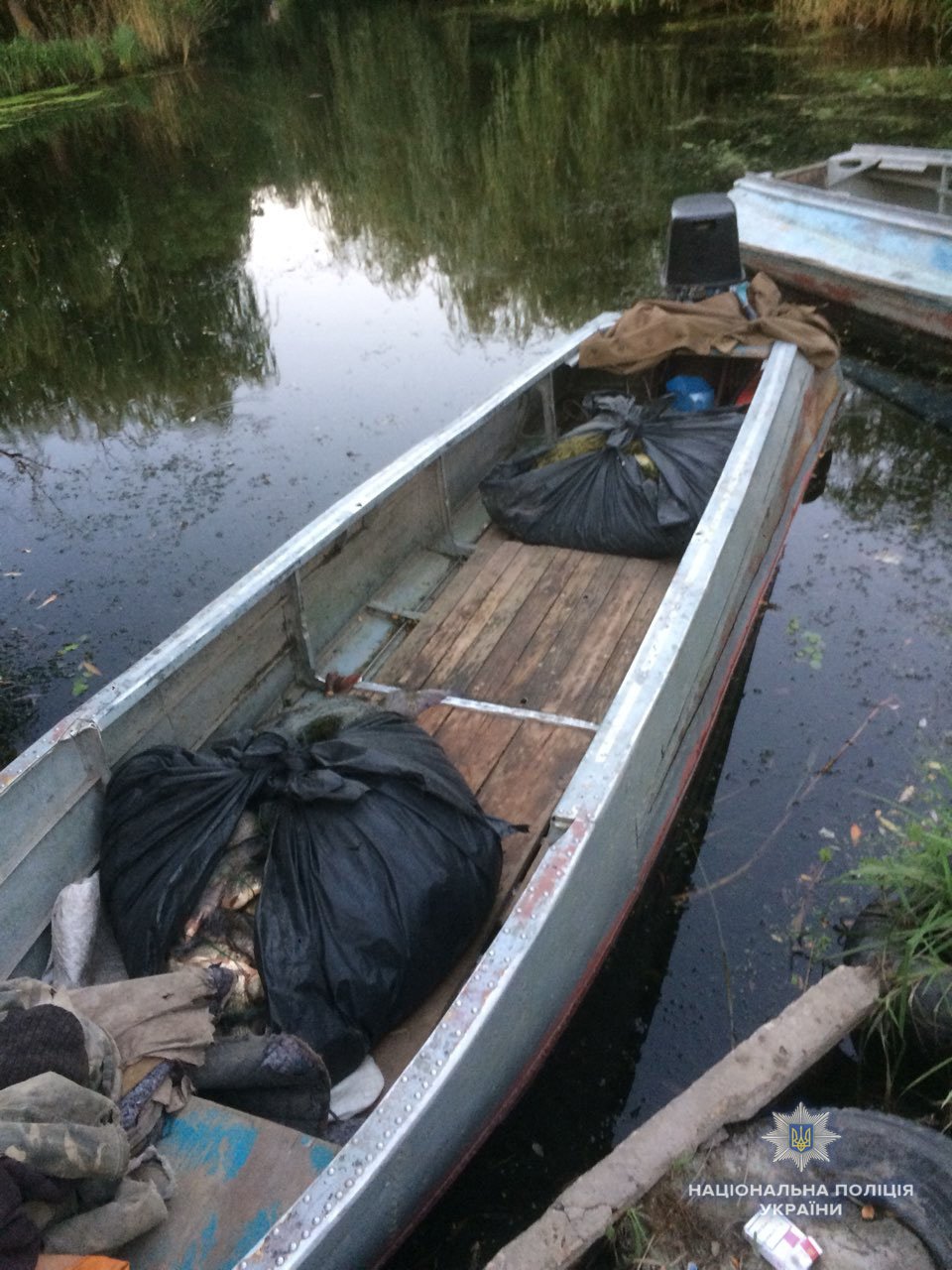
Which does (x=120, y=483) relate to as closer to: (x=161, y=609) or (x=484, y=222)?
(x=161, y=609)

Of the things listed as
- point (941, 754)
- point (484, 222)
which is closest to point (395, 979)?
point (941, 754)

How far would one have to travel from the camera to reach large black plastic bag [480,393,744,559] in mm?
4379

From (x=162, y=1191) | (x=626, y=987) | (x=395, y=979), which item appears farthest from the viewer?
(x=626, y=987)

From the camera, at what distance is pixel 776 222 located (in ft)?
26.8

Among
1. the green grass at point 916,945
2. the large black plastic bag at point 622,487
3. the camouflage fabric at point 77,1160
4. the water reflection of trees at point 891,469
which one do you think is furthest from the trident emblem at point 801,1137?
the water reflection of trees at point 891,469

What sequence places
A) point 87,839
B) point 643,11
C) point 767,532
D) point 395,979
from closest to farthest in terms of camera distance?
point 395,979, point 87,839, point 767,532, point 643,11

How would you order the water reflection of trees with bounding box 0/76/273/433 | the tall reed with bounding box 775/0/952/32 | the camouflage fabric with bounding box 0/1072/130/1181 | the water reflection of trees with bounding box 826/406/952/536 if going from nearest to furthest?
the camouflage fabric with bounding box 0/1072/130/1181, the water reflection of trees with bounding box 826/406/952/536, the water reflection of trees with bounding box 0/76/273/433, the tall reed with bounding box 775/0/952/32

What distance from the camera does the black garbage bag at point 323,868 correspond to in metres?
2.45

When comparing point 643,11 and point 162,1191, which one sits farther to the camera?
point 643,11

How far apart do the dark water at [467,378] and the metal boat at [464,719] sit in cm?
37

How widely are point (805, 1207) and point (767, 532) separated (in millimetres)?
3278

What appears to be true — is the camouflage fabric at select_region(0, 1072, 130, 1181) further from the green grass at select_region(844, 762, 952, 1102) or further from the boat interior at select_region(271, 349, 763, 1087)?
the green grass at select_region(844, 762, 952, 1102)

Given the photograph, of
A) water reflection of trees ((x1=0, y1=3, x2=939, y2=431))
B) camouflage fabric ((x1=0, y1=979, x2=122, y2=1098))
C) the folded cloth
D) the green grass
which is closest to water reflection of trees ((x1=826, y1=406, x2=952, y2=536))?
water reflection of trees ((x1=0, y1=3, x2=939, y2=431))

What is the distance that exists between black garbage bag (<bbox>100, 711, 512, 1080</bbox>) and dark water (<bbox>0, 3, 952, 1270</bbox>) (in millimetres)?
833
